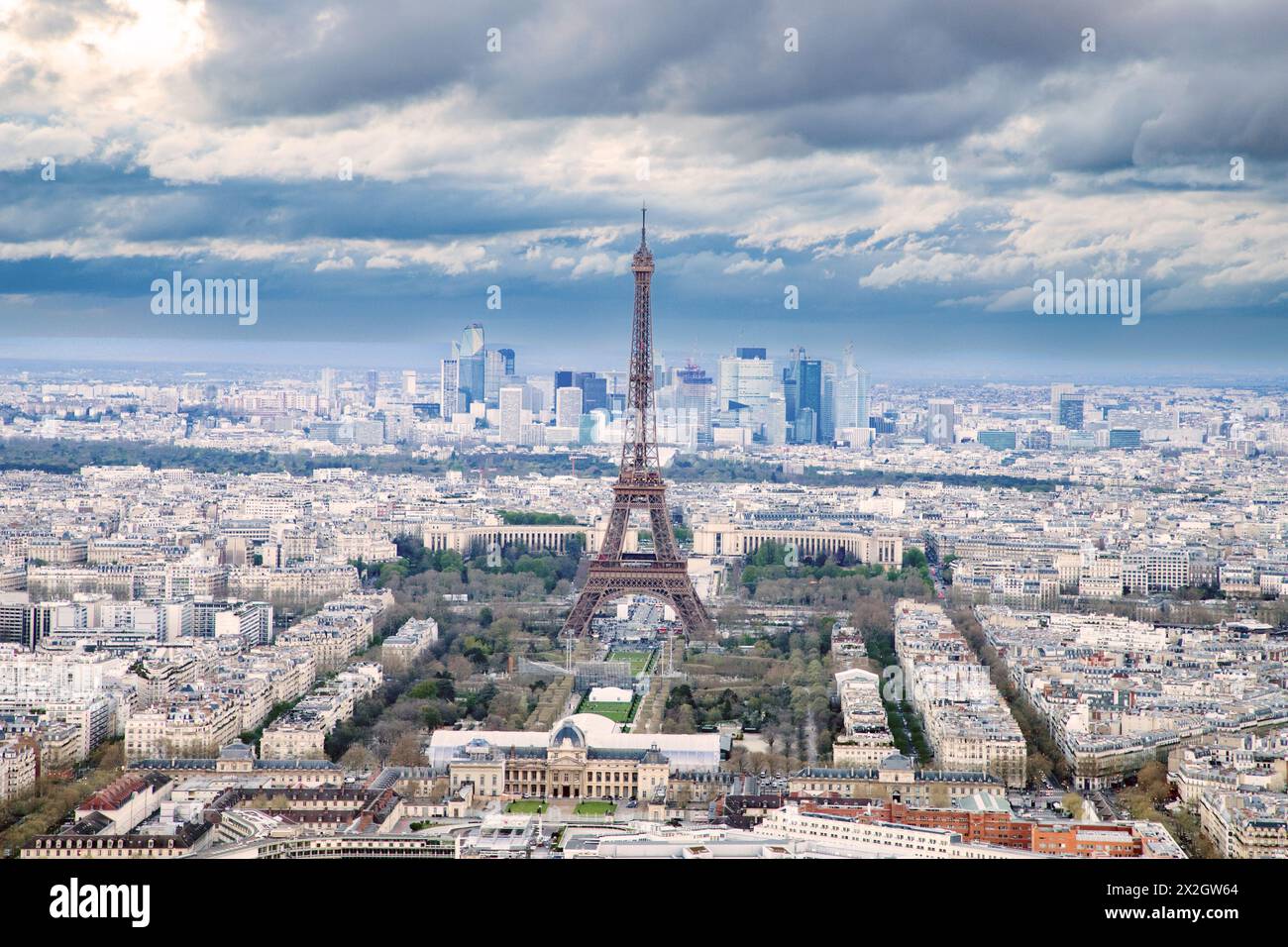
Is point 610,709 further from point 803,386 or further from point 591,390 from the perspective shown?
point 803,386

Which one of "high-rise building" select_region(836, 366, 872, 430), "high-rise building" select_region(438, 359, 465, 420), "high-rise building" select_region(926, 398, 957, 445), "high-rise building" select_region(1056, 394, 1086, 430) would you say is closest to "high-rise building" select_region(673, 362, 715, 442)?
"high-rise building" select_region(836, 366, 872, 430)

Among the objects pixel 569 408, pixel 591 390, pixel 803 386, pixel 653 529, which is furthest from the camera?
pixel 803 386

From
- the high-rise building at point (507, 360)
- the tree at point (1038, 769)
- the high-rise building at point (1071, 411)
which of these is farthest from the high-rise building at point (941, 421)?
the tree at point (1038, 769)

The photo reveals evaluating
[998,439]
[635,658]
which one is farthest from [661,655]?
[998,439]

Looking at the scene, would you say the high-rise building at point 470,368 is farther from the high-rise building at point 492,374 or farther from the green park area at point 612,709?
the green park area at point 612,709

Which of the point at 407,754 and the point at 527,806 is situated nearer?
the point at 527,806
